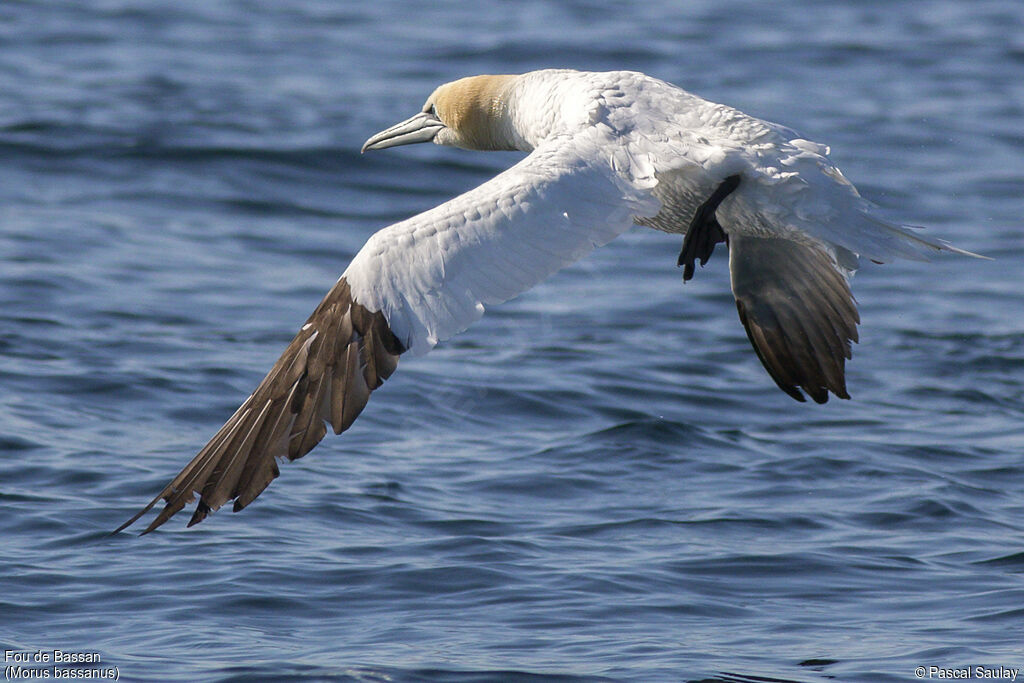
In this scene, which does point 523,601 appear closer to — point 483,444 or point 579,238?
point 579,238

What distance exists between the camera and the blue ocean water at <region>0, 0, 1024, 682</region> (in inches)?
249

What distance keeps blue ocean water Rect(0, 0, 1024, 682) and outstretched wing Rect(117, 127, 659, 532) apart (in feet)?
2.70

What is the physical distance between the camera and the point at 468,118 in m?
8.00

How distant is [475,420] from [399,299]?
309 centimetres

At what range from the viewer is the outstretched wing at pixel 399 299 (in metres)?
5.75

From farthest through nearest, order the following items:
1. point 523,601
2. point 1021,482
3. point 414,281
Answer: point 1021,482 < point 523,601 < point 414,281

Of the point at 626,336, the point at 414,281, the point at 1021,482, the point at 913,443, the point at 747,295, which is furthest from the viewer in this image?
the point at 626,336

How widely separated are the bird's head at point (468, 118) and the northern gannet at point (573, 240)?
15 millimetres

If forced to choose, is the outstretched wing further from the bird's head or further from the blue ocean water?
the bird's head

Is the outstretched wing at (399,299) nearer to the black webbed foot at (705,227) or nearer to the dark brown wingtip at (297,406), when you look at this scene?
the dark brown wingtip at (297,406)

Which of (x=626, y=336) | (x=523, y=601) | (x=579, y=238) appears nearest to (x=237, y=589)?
(x=523, y=601)

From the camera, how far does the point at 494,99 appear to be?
25.5 feet

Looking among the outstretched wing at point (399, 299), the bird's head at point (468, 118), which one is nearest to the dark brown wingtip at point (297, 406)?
the outstretched wing at point (399, 299)

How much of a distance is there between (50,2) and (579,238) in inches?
563
